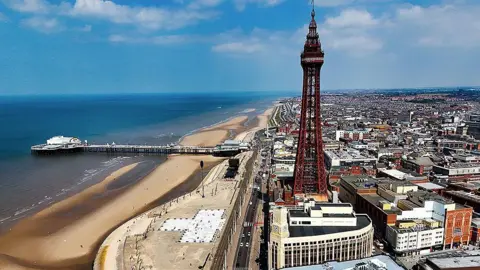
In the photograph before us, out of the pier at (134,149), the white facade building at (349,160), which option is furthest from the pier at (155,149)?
the white facade building at (349,160)

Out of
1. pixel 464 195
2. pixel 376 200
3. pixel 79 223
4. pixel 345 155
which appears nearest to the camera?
pixel 376 200

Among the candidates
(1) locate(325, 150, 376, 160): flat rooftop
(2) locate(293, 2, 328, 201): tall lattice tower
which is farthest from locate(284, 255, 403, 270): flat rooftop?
(1) locate(325, 150, 376, 160): flat rooftop

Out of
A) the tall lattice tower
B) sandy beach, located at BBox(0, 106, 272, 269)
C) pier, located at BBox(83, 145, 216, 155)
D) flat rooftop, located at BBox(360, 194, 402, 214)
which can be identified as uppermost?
the tall lattice tower

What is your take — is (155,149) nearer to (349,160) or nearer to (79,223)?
(79,223)

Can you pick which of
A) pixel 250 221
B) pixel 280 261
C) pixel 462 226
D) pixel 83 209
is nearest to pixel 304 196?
pixel 250 221

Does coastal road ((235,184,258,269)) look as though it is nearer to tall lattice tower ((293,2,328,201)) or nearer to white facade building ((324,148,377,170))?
tall lattice tower ((293,2,328,201))

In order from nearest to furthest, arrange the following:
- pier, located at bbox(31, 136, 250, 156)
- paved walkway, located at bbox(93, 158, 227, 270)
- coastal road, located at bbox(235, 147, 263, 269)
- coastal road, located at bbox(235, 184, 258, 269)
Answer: paved walkway, located at bbox(93, 158, 227, 270) < coastal road, located at bbox(235, 184, 258, 269) < coastal road, located at bbox(235, 147, 263, 269) < pier, located at bbox(31, 136, 250, 156)

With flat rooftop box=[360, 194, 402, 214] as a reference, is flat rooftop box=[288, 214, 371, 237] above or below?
above

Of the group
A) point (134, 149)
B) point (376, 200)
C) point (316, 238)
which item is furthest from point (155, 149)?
point (316, 238)
